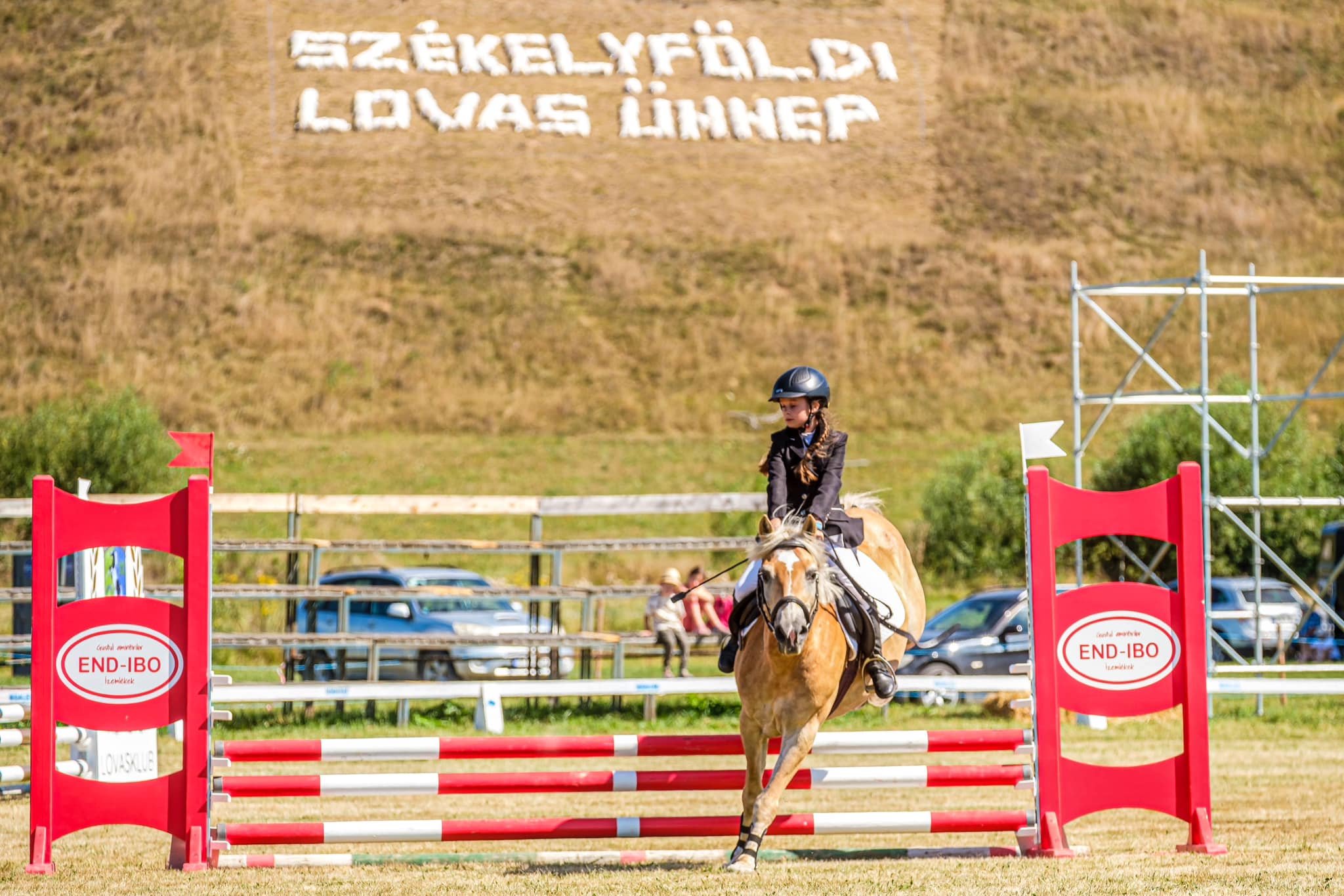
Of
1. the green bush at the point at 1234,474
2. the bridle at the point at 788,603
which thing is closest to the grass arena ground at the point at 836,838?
the bridle at the point at 788,603

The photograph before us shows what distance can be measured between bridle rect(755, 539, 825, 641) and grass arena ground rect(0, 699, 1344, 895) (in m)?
1.13

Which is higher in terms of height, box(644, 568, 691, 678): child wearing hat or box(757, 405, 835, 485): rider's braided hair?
box(757, 405, 835, 485): rider's braided hair

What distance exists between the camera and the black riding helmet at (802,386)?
7.73 meters

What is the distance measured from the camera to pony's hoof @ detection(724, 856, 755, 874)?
7238 millimetres

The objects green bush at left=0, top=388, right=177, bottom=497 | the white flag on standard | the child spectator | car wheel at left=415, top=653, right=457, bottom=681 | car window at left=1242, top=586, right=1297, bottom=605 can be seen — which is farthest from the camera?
green bush at left=0, top=388, right=177, bottom=497

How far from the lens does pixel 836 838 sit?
9.34 meters

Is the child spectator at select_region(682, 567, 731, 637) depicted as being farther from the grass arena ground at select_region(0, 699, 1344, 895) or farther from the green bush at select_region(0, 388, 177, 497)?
the green bush at select_region(0, 388, 177, 497)

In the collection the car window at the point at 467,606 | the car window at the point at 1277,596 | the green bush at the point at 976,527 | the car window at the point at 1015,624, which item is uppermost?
the green bush at the point at 976,527

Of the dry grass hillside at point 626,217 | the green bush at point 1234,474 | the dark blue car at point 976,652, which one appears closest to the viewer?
the dark blue car at point 976,652

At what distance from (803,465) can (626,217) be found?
154 feet

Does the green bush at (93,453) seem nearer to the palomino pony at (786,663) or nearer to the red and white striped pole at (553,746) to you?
the red and white striped pole at (553,746)

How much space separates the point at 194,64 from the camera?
5859 cm

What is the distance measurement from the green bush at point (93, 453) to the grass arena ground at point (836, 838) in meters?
18.7

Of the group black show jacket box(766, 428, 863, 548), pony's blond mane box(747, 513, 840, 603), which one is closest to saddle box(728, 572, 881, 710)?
pony's blond mane box(747, 513, 840, 603)
